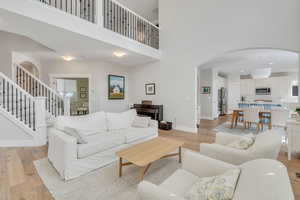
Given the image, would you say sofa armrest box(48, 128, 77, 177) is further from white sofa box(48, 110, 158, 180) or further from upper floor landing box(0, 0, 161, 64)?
upper floor landing box(0, 0, 161, 64)

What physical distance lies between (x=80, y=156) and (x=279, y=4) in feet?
17.8

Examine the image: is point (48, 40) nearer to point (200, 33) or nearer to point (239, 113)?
point (200, 33)

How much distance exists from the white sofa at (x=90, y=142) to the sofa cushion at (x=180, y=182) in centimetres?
150

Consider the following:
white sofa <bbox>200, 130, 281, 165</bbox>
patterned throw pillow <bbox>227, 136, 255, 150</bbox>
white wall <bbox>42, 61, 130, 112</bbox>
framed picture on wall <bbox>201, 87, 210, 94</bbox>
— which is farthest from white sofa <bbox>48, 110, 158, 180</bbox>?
framed picture on wall <bbox>201, 87, 210, 94</bbox>

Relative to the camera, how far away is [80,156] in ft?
7.50

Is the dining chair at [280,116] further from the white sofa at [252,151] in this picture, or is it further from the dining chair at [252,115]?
the white sofa at [252,151]

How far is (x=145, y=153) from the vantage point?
224 centimetres

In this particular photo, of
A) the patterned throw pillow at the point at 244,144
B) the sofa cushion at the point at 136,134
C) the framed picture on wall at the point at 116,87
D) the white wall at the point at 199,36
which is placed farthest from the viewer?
the framed picture on wall at the point at 116,87

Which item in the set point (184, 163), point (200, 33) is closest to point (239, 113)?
point (200, 33)

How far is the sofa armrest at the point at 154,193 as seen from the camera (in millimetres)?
1014

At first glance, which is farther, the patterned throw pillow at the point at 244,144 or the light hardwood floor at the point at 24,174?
the patterned throw pillow at the point at 244,144

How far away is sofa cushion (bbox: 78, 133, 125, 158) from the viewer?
233 centimetres

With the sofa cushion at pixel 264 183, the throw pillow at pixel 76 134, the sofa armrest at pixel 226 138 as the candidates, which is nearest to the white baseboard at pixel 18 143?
the throw pillow at pixel 76 134

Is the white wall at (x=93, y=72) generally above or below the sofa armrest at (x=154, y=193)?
above
